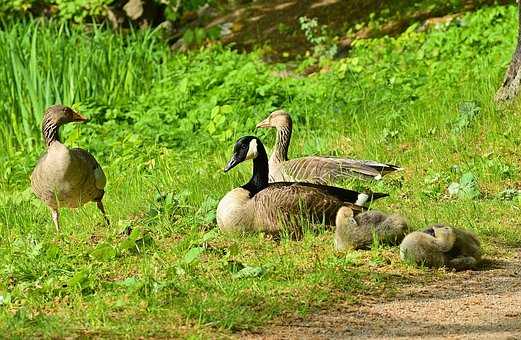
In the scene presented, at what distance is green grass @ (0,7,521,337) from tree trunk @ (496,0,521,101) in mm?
198

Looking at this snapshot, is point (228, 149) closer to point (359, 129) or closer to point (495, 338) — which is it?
point (359, 129)

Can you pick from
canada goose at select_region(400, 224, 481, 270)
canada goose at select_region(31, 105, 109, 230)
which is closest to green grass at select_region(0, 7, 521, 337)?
canada goose at select_region(400, 224, 481, 270)

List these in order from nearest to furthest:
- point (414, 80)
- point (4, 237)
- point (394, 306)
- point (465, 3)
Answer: point (394, 306) < point (4, 237) < point (414, 80) < point (465, 3)

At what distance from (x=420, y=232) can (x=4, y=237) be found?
12.7ft

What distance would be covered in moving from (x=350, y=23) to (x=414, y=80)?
20.6ft

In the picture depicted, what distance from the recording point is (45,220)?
423 inches

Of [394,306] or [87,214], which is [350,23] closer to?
[87,214]

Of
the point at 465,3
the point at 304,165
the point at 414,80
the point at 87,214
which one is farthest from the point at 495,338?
the point at 465,3

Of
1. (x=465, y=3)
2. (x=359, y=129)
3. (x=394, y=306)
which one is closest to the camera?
(x=394, y=306)

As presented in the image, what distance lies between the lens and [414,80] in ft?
48.8

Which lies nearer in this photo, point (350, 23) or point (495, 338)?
point (495, 338)

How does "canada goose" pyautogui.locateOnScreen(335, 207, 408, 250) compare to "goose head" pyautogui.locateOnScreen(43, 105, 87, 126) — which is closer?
"canada goose" pyautogui.locateOnScreen(335, 207, 408, 250)

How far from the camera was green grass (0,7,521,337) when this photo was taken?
23.5 feet

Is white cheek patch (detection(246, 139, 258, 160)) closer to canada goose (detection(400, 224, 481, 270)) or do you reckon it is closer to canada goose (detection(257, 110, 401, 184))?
canada goose (detection(257, 110, 401, 184))
